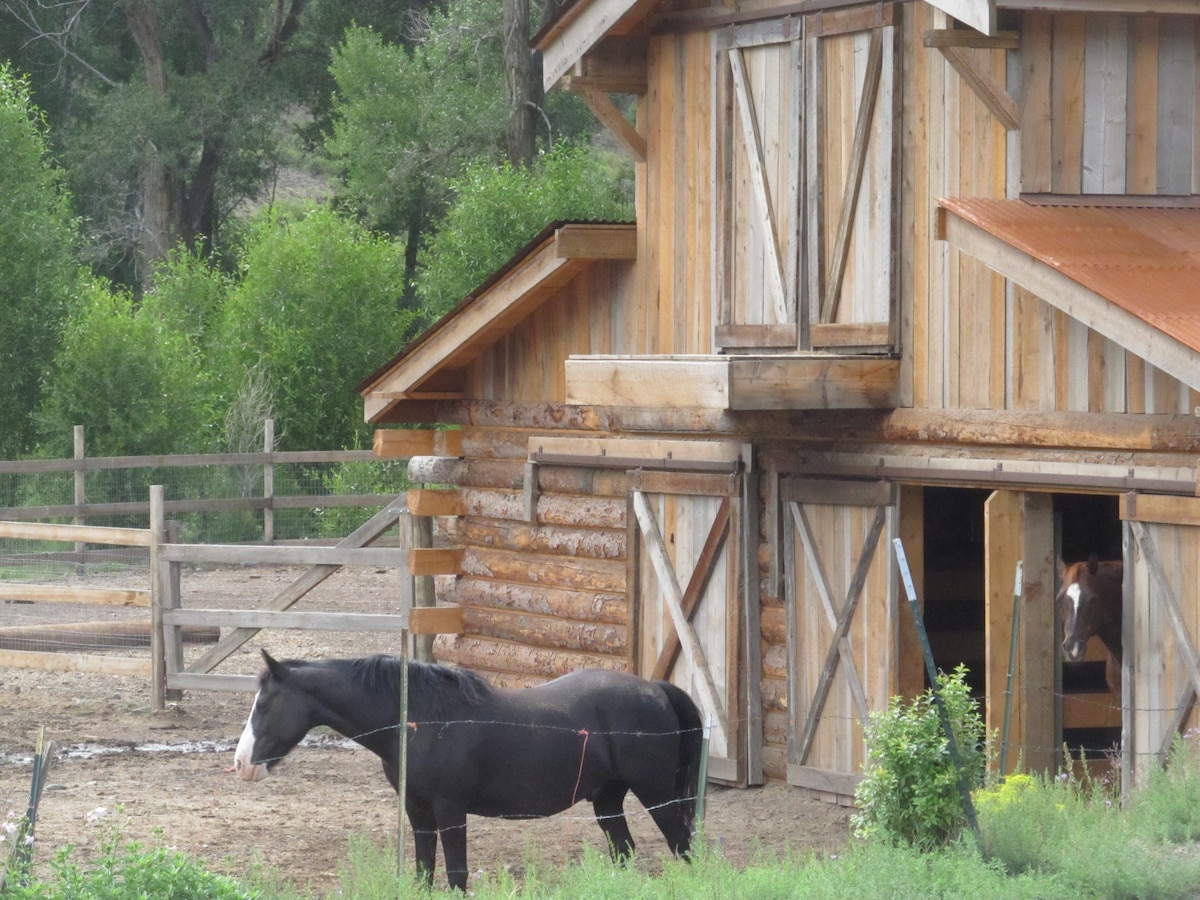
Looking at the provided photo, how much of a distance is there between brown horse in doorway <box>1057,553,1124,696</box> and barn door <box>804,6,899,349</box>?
68.3 inches

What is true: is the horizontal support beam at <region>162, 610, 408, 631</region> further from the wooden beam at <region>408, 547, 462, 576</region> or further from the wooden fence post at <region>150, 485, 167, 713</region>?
the wooden beam at <region>408, 547, 462, 576</region>

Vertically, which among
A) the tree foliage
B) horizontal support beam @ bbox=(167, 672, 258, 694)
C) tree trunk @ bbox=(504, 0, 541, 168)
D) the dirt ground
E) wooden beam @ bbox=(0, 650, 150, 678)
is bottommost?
the dirt ground

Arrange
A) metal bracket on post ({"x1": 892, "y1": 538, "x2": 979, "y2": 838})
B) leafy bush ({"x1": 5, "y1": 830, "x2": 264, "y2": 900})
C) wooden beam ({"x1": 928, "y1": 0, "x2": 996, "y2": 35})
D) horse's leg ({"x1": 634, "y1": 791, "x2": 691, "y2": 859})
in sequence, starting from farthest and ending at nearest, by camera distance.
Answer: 1. wooden beam ({"x1": 928, "y1": 0, "x2": 996, "y2": 35})
2. horse's leg ({"x1": 634, "y1": 791, "x2": 691, "y2": 859})
3. metal bracket on post ({"x1": 892, "y1": 538, "x2": 979, "y2": 838})
4. leafy bush ({"x1": 5, "y1": 830, "x2": 264, "y2": 900})

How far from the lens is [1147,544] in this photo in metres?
8.77

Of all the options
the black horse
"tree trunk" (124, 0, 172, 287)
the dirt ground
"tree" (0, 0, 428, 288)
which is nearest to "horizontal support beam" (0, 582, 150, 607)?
the dirt ground

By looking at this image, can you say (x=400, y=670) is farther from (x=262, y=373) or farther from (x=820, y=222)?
(x=262, y=373)

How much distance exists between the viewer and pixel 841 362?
32.3 feet

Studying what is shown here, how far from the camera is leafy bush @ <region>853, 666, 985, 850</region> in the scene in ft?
25.0

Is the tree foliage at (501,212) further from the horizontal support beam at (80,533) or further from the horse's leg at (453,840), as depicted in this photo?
the horse's leg at (453,840)

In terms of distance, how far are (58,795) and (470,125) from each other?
73.5ft

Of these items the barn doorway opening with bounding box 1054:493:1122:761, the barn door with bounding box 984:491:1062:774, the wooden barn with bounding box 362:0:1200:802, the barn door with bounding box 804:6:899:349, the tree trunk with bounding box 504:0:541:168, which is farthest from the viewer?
the tree trunk with bounding box 504:0:541:168

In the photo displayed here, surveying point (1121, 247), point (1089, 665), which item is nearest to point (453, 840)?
point (1121, 247)

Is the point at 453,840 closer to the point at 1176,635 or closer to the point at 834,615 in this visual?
the point at 834,615

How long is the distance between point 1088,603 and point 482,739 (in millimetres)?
3444
